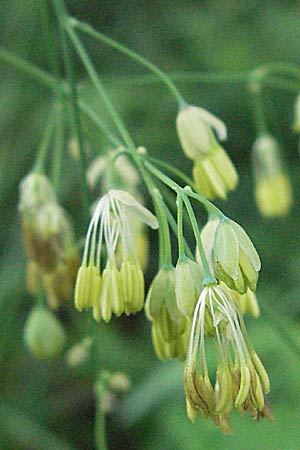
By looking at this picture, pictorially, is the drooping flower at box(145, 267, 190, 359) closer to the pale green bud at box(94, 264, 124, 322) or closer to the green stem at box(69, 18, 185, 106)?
the pale green bud at box(94, 264, 124, 322)

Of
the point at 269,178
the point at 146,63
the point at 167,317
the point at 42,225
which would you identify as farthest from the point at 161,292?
the point at 269,178

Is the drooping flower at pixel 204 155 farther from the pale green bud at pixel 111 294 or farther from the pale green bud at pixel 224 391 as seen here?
the pale green bud at pixel 224 391

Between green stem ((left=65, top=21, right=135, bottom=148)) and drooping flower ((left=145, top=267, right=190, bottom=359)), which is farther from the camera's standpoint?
green stem ((left=65, top=21, right=135, bottom=148))

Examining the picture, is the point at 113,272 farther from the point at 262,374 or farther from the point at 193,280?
the point at 262,374

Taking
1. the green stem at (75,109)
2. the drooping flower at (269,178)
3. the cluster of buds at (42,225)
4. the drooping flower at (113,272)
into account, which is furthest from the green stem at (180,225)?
the drooping flower at (269,178)

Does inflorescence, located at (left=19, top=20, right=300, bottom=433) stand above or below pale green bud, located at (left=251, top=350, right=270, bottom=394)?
above

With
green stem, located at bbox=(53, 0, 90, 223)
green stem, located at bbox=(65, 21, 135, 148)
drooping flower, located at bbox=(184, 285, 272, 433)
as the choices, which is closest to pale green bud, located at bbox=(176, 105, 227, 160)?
green stem, located at bbox=(65, 21, 135, 148)
